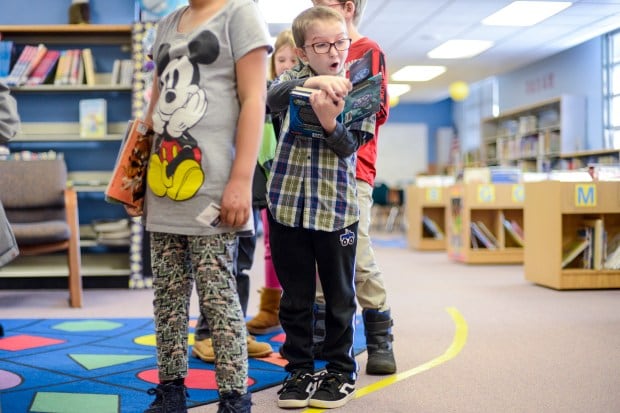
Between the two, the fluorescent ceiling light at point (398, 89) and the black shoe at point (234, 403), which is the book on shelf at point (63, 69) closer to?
the black shoe at point (234, 403)

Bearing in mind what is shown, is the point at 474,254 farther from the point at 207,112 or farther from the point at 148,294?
the point at 207,112

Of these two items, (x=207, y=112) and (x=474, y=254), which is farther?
(x=474, y=254)

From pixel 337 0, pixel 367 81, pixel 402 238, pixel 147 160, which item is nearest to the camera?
pixel 147 160

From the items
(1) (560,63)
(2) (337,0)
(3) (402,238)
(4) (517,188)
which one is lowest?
(3) (402,238)

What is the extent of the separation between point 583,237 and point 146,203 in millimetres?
3433

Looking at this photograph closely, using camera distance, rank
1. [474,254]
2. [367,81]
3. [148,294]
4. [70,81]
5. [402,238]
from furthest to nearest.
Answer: [402,238], [474,254], [70,81], [148,294], [367,81]

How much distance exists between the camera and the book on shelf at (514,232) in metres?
5.98

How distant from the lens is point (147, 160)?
1592 millimetres

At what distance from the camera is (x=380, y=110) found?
6.56 feet

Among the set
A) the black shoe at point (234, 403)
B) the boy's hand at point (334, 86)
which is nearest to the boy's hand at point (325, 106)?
the boy's hand at point (334, 86)

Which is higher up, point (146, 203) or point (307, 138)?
point (307, 138)

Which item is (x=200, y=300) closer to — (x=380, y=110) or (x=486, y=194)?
(x=380, y=110)

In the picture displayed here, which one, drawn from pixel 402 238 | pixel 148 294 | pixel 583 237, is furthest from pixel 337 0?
pixel 402 238

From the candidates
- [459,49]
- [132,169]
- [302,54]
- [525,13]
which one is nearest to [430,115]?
[459,49]
